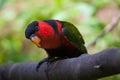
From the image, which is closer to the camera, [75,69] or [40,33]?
[75,69]

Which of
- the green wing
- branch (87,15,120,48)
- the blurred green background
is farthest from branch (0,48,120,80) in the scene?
the blurred green background

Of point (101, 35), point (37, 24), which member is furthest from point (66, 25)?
point (101, 35)

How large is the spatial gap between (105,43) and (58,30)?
655 mm

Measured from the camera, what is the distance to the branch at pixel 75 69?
128cm

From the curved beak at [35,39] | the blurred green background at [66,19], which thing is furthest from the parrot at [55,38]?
the blurred green background at [66,19]

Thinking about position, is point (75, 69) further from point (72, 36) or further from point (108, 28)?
point (108, 28)

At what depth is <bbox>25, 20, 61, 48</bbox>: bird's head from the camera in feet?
A: 5.58

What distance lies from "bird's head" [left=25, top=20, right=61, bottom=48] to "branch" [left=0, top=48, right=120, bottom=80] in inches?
4.2

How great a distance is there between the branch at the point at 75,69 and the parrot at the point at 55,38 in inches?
2.1

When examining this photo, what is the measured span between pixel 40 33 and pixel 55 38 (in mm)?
122

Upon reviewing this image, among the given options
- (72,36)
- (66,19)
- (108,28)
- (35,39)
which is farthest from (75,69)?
(66,19)

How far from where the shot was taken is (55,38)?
1.83 meters

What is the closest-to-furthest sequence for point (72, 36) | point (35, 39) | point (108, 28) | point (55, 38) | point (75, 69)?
point (75, 69)
point (35, 39)
point (55, 38)
point (72, 36)
point (108, 28)

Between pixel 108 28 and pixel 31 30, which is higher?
pixel 31 30
